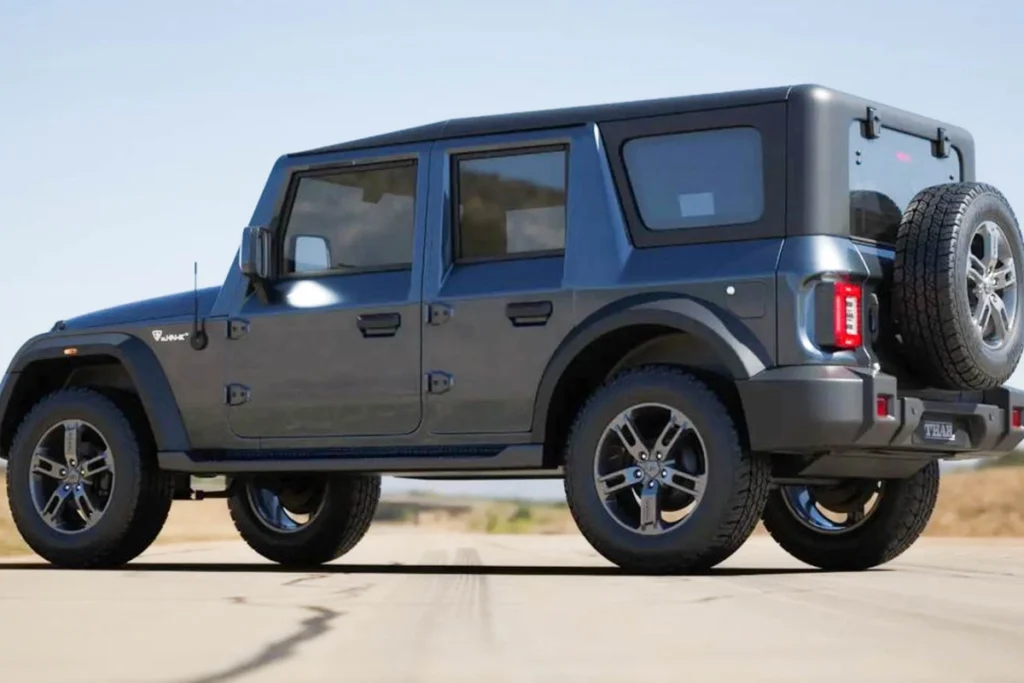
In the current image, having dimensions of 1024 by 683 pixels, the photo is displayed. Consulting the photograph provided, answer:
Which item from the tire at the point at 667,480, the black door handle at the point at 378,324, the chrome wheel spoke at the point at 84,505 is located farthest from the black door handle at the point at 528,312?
the chrome wheel spoke at the point at 84,505

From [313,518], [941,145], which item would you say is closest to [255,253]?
[313,518]

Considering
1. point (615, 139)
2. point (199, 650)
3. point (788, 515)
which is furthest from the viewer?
point (788, 515)

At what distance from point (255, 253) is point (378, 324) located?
3.22 feet

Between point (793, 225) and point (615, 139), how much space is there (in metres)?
1.11

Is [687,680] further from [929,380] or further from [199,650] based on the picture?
[929,380]

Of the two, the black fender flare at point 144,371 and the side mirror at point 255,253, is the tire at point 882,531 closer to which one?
the side mirror at point 255,253

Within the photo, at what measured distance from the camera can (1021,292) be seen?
9.36m

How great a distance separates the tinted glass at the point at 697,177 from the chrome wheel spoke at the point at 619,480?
1195mm

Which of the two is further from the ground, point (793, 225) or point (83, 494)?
point (793, 225)

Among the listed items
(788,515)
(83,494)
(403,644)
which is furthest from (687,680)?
(83,494)

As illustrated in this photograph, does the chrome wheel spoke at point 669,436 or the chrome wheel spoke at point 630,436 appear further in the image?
the chrome wheel spoke at point 630,436

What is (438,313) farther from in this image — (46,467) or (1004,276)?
(46,467)

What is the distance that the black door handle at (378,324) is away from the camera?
9648 millimetres

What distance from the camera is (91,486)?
10844 millimetres
